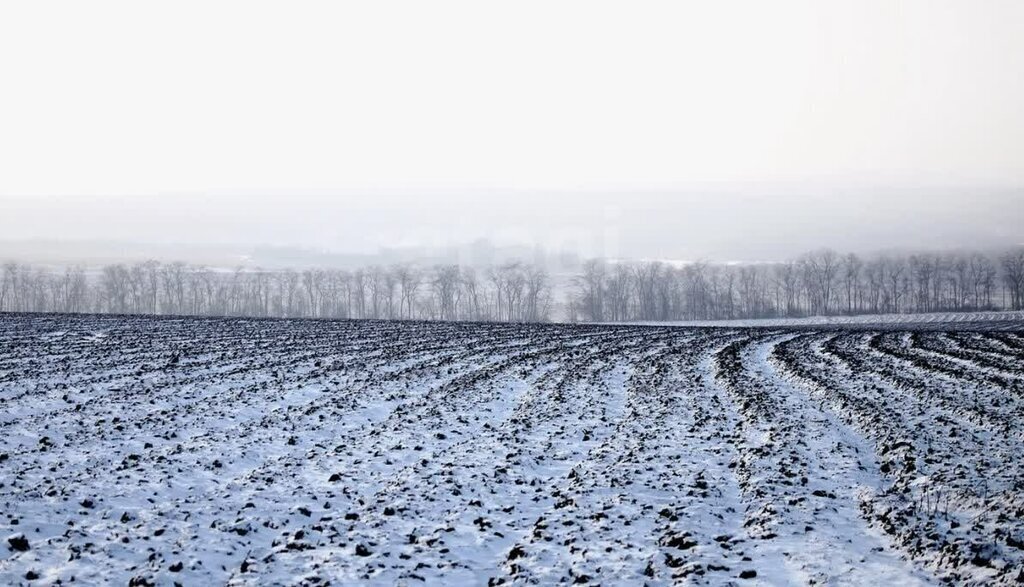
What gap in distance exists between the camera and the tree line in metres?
146

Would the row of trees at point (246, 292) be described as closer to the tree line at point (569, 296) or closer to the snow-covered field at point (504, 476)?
the tree line at point (569, 296)

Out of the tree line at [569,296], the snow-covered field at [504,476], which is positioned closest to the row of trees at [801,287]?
the tree line at [569,296]

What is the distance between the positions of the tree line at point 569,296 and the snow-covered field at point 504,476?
121044 millimetres

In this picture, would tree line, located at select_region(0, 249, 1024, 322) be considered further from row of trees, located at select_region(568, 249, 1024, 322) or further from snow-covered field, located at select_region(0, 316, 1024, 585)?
snow-covered field, located at select_region(0, 316, 1024, 585)

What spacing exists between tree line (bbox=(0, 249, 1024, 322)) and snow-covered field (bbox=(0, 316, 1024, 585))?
121044 millimetres

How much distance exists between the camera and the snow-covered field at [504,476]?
8.77 m

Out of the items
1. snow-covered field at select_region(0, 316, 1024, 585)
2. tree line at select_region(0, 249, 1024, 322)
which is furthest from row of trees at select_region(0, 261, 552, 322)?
snow-covered field at select_region(0, 316, 1024, 585)

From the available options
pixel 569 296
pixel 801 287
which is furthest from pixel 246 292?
pixel 801 287

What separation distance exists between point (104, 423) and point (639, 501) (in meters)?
13.6

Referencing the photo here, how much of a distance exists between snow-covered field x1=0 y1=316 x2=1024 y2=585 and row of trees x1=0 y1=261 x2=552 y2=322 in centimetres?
12743

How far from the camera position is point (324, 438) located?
1582 centimetres

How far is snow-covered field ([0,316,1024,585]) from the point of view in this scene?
8773 millimetres

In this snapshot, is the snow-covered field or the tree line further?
the tree line

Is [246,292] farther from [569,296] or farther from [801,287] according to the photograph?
[801,287]
